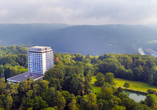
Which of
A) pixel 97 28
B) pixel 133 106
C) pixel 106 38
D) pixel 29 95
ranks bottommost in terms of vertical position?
pixel 133 106

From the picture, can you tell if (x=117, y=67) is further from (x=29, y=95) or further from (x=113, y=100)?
(x=29, y=95)

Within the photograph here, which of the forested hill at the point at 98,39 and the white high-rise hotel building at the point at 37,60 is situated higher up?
the forested hill at the point at 98,39

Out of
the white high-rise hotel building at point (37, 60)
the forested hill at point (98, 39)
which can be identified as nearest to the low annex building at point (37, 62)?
the white high-rise hotel building at point (37, 60)

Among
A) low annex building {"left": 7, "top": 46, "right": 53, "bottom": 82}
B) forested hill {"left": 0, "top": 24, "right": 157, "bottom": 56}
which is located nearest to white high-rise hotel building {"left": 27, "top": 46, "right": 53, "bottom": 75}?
low annex building {"left": 7, "top": 46, "right": 53, "bottom": 82}

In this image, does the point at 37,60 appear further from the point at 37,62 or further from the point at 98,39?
the point at 98,39

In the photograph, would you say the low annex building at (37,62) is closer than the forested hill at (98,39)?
Yes

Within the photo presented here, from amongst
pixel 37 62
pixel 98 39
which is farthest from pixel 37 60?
pixel 98 39

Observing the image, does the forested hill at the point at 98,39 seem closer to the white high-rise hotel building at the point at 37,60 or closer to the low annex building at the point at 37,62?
the white high-rise hotel building at the point at 37,60

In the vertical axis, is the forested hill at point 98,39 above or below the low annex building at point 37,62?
above

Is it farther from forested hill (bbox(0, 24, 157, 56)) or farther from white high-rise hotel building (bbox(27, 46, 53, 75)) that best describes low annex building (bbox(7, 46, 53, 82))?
forested hill (bbox(0, 24, 157, 56))

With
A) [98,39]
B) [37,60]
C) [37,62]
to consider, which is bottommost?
[37,62]

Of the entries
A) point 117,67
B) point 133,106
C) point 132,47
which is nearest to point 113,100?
point 133,106
